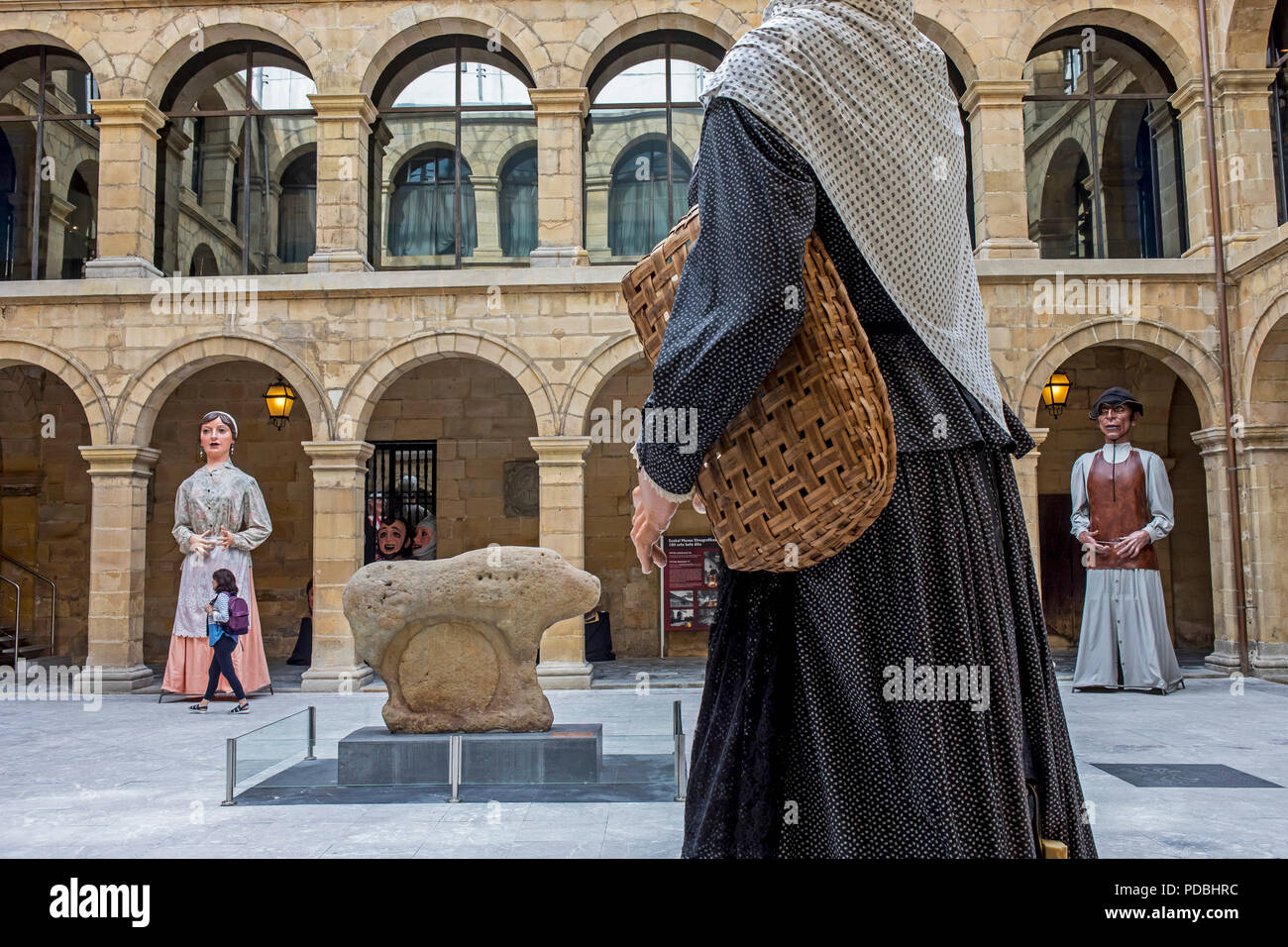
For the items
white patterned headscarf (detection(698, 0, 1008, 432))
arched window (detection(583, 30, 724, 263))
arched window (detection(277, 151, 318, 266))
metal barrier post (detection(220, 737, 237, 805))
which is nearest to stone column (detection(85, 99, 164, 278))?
arched window (detection(277, 151, 318, 266))

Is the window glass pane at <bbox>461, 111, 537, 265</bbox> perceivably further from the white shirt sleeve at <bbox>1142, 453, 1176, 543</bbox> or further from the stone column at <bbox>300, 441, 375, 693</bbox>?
the white shirt sleeve at <bbox>1142, 453, 1176, 543</bbox>

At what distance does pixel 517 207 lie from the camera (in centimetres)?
1992

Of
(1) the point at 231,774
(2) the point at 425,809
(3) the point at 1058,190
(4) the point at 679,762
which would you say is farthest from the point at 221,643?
(3) the point at 1058,190

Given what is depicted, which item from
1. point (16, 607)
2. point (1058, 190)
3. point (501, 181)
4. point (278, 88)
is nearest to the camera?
point (16, 607)

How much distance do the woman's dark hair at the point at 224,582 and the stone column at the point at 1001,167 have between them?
898cm

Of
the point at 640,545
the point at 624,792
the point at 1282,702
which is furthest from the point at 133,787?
the point at 1282,702

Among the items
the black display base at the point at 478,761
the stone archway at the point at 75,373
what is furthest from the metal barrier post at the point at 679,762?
the stone archway at the point at 75,373

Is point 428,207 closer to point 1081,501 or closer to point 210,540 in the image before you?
point 210,540

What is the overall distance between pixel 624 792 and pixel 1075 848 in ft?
13.4

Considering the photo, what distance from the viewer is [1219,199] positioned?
11.6 m

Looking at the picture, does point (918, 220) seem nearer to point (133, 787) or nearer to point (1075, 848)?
point (1075, 848)

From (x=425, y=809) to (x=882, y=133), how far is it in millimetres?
4458

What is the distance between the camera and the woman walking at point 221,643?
8.80 meters

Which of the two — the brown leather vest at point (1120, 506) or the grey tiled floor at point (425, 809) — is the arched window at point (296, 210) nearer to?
the grey tiled floor at point (425, 809)
